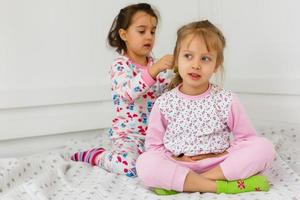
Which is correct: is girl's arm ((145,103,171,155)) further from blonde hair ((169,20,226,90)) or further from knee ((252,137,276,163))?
knee ((252,137,276,163))

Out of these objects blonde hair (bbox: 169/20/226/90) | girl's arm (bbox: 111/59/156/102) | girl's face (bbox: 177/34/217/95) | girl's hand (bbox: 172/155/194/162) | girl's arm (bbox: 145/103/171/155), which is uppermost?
blonde hair (bbox: 169/20/226/90)

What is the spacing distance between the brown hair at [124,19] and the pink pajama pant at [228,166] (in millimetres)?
536

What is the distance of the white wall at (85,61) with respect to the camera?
5.41ft

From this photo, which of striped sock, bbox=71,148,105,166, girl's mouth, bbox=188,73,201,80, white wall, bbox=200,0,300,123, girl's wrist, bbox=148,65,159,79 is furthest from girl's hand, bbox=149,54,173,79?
white wall, bbox=200,0,300,123

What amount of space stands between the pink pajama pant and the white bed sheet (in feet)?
0.12

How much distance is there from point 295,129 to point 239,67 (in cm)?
39

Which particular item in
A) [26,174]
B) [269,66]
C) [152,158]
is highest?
[269,66]

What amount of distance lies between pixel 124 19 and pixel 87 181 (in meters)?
0.57

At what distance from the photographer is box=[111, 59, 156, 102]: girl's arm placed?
4.40 feet

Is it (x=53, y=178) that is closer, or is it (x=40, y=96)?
(x=53, y=178)

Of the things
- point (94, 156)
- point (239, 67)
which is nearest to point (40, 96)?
point (94, 156)

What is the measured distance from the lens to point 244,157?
1.12 m

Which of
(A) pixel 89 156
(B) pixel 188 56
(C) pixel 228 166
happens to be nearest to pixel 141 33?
(B) pixel 188 56

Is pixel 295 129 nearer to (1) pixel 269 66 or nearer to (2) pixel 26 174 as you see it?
(1) pixel 269 66
